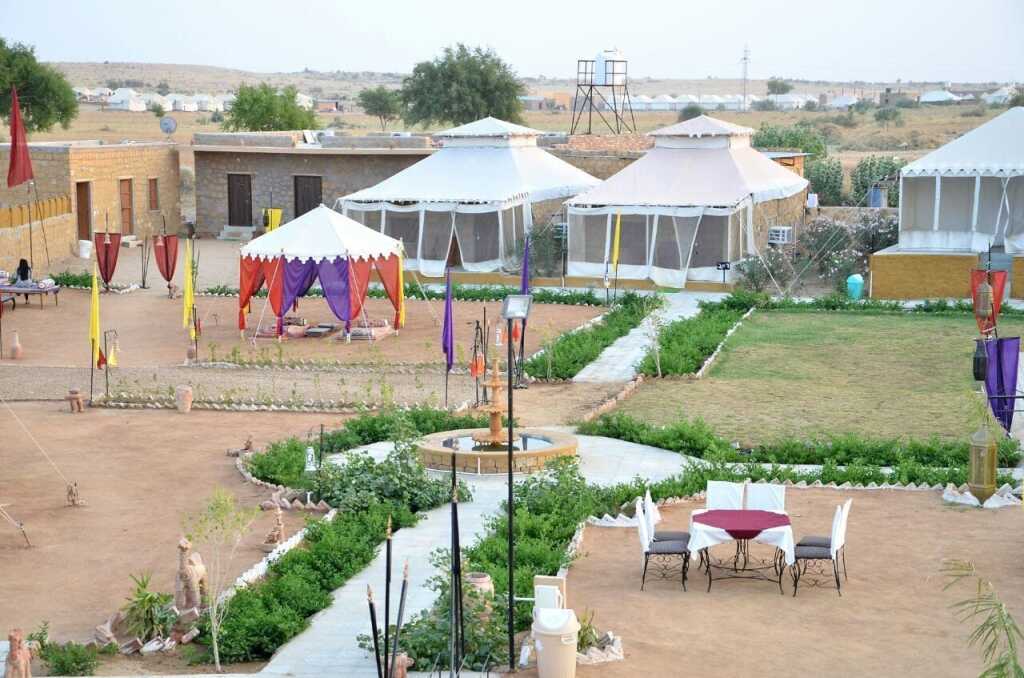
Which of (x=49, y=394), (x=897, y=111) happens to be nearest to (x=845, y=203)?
(x=49, y=394)

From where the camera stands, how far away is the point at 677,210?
29844mm

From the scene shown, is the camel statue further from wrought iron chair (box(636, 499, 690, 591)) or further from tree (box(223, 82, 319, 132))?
tree (box(223, 82, 319, 132))

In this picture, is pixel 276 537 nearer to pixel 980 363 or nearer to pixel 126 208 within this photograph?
pixel 980 363

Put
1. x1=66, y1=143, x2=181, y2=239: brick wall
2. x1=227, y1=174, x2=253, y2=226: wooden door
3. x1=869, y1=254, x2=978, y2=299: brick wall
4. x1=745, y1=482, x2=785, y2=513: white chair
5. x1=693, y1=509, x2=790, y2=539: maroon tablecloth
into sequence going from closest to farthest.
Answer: x1=693, y1=509, x2=790, y2=539: maroon tablecloth < x1=745, y1=482, x2=785, y2=513: white chair < x1=869, y1=254, x2=978, y2=299: brick wall < x1=66, y1=143, x2=181, y2=239: brick wall < x1=227, y1=174, x2=253, y2=226: wooden door

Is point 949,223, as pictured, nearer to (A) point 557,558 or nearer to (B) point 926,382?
(B) point 926,382

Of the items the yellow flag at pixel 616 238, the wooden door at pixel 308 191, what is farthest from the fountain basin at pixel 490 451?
the wooden door at pixel 308 191

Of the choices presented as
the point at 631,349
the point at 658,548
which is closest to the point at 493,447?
the point at 658,548

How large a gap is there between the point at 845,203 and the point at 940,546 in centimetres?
3108

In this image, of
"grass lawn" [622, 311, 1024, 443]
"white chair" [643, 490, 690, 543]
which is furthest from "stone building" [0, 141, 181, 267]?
"white chair" [643, 490, 690, 543]

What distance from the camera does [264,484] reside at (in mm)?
15133

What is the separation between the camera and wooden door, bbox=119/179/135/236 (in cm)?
3694

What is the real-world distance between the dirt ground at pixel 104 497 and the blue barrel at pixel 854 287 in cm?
1302

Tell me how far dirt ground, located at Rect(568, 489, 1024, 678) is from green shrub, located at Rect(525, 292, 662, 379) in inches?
278

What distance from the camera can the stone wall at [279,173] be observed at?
38.4 m
